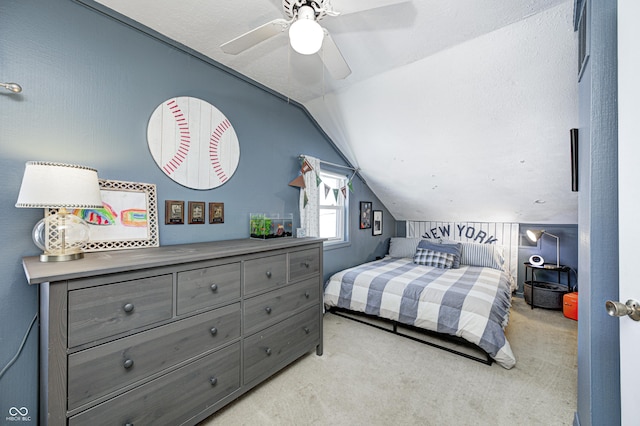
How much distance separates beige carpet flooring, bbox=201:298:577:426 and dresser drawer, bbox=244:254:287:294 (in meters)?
0.76

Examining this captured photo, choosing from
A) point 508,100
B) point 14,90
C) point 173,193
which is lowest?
point 173,193

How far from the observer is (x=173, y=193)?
1.92 meters

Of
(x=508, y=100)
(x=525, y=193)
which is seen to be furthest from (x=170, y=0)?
(x=525, y=193)

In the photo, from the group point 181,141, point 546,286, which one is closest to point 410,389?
point 181,141

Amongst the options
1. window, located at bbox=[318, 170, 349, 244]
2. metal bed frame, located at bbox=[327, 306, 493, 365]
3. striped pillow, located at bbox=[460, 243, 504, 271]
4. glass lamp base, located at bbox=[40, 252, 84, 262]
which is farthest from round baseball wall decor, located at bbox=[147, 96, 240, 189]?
striped pillow, located at bbox=[460, 243, 504, 271]

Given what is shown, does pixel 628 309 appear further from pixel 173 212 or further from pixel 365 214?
pixel 365 214

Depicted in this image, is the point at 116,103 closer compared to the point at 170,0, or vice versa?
the point at 170,0

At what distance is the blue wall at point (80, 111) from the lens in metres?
1.31

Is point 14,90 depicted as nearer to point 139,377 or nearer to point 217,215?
point 217,215

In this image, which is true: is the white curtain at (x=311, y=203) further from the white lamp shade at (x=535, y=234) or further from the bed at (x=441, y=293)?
the white lamp shade at (x=535, y=234)

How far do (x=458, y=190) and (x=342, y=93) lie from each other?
2.17 meters

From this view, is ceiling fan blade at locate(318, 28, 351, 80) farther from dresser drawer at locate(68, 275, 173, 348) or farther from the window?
the window

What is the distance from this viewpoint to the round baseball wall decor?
6.04ft

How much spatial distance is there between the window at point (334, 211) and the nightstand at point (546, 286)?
2593 millimetres
